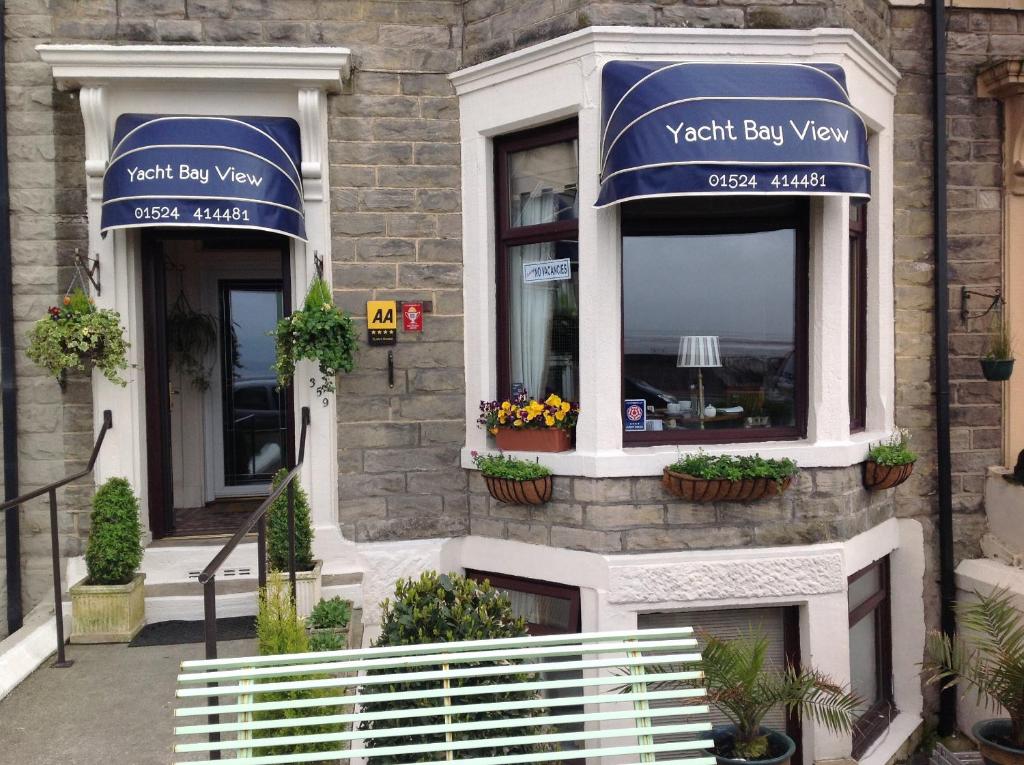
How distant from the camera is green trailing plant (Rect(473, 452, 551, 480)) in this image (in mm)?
4594

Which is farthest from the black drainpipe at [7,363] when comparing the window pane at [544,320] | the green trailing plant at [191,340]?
the window pane at [544,320]

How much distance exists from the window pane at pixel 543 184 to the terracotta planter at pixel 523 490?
1.56m

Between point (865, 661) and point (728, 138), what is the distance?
11.7ft

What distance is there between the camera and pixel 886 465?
4.81m

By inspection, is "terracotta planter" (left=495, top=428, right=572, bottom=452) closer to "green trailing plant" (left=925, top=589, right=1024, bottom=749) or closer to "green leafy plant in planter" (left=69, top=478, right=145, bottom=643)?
"green leafy plant in planter" (left=69, top=478, right=145, bottom=643)

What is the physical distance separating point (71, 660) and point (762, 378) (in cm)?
409

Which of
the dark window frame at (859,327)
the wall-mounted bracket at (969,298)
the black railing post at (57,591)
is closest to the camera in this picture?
the black railing post at (57,591)

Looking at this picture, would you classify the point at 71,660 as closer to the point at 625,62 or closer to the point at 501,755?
the point at 501,755

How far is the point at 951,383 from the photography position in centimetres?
543

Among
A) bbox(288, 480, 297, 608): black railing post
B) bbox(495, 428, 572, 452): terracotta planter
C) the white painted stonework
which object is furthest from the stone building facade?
bbox(288, 480, 297, 608): black railing post

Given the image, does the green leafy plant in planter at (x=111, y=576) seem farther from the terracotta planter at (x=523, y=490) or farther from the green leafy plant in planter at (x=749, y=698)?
the green leafy plant in planter at (x=749, y=698)

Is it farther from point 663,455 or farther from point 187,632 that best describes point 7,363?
point 663,455

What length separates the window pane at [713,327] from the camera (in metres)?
4.79

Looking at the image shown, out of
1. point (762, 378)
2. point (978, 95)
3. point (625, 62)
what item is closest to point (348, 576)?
point (762, 378)
